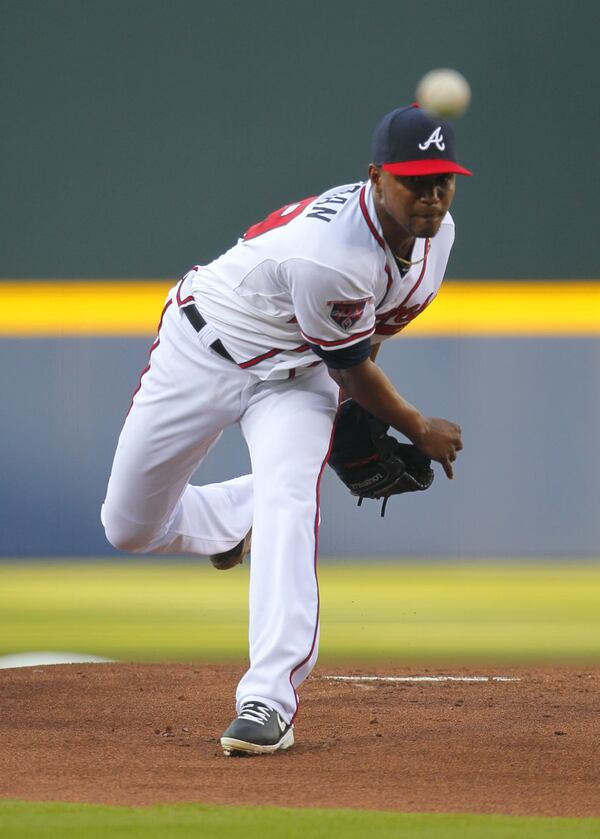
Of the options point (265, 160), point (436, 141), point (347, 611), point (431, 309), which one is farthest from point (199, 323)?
point (265, 160)

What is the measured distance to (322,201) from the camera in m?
2.84

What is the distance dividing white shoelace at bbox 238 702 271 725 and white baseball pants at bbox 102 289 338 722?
0.01 m

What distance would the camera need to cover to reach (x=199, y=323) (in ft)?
9.81

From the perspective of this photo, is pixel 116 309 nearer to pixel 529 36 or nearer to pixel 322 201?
pixel 529 36

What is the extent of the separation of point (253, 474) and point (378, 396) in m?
0.31

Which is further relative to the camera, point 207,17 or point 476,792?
point 207,17

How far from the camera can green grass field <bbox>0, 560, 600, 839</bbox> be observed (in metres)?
5.11

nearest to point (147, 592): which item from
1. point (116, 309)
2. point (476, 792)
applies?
point (116, 309)

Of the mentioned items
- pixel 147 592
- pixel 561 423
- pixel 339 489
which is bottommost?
pixel 147 592

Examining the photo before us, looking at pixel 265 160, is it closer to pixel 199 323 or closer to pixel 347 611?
pixel 347 611

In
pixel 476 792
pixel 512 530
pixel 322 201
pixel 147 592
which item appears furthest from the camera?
pixel 512 530

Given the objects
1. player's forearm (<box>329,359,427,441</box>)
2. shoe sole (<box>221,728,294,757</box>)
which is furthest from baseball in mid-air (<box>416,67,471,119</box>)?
shoe sole (<box>221,728,294,757</box>)

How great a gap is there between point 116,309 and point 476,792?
5446 mm

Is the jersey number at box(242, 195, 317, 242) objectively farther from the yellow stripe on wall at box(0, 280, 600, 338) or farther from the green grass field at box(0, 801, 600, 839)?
the yellow stripe on wall at box(0, 280, 600, 338)
